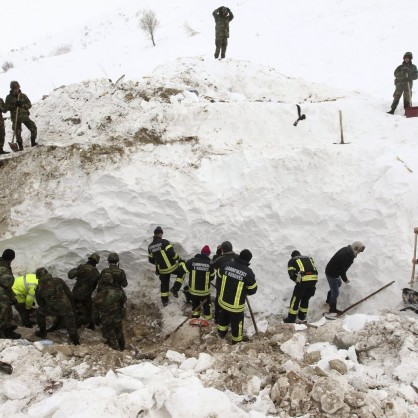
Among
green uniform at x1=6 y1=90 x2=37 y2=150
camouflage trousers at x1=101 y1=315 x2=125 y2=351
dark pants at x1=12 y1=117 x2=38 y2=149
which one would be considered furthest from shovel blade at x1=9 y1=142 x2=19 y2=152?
camouflage trousers at x1=101 y1=315 x2=125 y2=351

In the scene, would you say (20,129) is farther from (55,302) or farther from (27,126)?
(55,302)

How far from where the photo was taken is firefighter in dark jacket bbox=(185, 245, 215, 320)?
670 centimetres

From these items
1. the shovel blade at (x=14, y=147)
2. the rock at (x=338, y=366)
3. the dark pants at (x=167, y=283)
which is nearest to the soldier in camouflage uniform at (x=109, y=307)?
the dark pants at (x=167, y=283)

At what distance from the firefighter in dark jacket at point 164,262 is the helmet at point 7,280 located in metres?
2.27

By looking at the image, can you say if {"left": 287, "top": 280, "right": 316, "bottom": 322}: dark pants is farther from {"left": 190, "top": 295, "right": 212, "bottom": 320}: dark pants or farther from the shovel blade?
the shovel blade

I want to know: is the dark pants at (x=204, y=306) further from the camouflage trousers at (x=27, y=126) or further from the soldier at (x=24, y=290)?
the camouflage trousers at (x=27, y=126)

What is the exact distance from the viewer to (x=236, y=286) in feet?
19.1

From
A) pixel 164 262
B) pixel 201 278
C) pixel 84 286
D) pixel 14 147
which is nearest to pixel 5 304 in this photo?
pixel 84 286

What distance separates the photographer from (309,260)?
650 centimetres

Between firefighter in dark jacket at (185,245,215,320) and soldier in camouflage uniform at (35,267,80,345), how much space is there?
6.58 ft

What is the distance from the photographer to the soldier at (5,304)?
5.88 metres

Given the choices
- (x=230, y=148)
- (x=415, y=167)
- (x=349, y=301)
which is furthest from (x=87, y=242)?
(x=415, y=167)

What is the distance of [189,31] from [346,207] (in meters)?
17.5

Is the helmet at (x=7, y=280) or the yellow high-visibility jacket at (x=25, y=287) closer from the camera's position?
the helmet at (x=7, y=280)
